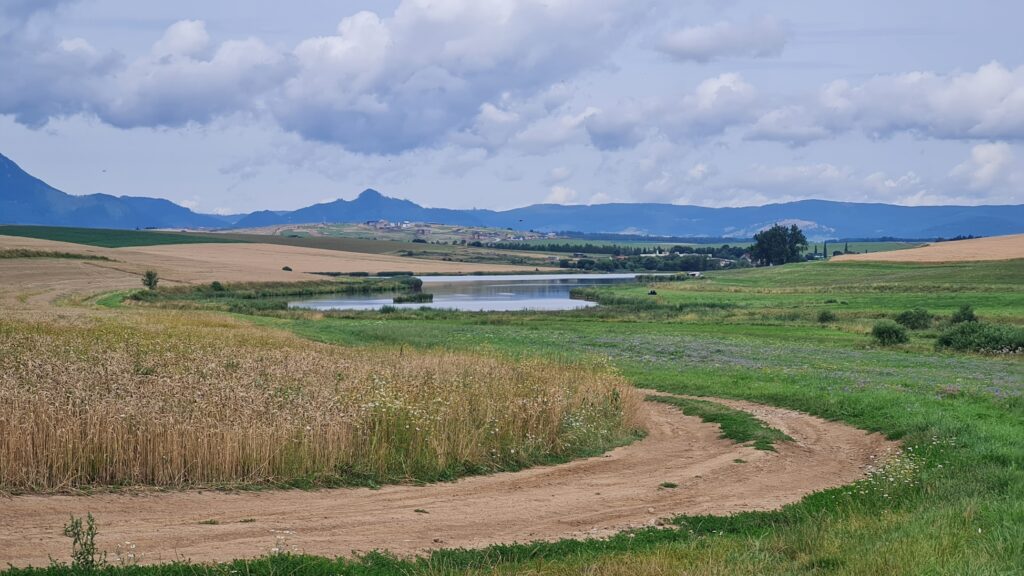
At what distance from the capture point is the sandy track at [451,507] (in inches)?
457

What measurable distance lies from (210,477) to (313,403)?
10.00 ft

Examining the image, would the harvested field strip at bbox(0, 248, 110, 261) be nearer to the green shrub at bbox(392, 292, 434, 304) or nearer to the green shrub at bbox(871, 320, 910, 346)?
the green shrub at bbox(392, 292, 434, 304)

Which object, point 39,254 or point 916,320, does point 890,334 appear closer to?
point 916,320

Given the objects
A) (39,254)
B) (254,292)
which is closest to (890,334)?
(254,292)

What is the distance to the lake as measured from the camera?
3797 inches

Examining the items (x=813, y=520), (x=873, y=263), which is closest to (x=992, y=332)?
(x=813, y=520)

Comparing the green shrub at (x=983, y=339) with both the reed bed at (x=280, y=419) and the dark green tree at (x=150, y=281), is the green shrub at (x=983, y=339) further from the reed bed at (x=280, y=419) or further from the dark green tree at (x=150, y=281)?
the dark green tree at (x=150, y=281)

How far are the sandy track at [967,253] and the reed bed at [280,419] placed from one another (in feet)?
420

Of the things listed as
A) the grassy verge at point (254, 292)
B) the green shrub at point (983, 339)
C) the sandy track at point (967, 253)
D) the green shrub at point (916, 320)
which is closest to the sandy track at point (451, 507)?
the green shrub at point (983, 339)

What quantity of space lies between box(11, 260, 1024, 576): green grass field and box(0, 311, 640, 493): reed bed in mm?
4356

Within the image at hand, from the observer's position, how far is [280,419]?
16.0 m

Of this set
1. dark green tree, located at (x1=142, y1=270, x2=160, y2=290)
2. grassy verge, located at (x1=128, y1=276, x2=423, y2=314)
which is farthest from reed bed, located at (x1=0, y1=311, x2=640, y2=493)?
dark green tree, located at (x1=142, y1=270, x2=160, y2=290)

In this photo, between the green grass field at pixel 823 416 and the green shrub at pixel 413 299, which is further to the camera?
the green shrub at pixel 413 299

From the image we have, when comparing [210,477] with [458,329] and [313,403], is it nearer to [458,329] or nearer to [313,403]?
[313,403]
